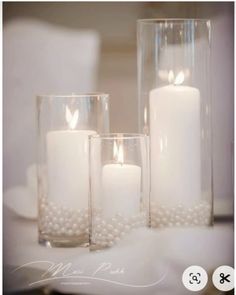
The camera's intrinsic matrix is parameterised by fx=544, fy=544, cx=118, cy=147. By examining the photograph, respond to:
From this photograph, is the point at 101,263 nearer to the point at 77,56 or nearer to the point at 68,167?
the point at 68,167

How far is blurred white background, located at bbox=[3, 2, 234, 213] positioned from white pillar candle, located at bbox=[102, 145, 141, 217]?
5cm

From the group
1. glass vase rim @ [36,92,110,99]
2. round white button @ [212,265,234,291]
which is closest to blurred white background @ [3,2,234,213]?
glass vase rim @ [36,92,110,99]

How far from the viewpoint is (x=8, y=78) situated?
59cm

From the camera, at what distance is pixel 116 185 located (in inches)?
22.6

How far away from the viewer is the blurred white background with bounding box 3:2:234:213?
0.59 metres

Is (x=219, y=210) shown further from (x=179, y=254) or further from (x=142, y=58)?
(x=142, y=58)

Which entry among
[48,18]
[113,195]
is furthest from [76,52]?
[113,195]

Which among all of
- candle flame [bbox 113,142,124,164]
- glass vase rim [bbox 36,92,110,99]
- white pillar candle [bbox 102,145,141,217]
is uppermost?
glass vase rim [bbox 36,92,110,99]

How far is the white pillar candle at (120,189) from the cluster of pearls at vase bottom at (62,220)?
3 centimetres

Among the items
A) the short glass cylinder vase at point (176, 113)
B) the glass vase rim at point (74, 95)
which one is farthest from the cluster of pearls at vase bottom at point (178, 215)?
the glass vase rim at point (74, 95)

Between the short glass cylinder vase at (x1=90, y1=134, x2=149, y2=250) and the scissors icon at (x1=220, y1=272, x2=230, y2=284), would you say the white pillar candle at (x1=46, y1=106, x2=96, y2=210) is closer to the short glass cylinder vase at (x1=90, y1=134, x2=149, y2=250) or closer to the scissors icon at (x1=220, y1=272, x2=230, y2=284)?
the short glass cylinder vase at (x1=90, y1=134, x2=149, y2=250)

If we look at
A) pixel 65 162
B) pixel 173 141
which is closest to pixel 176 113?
pixel 173 141

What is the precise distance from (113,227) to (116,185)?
46mm

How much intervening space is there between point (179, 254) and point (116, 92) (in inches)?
7.6
